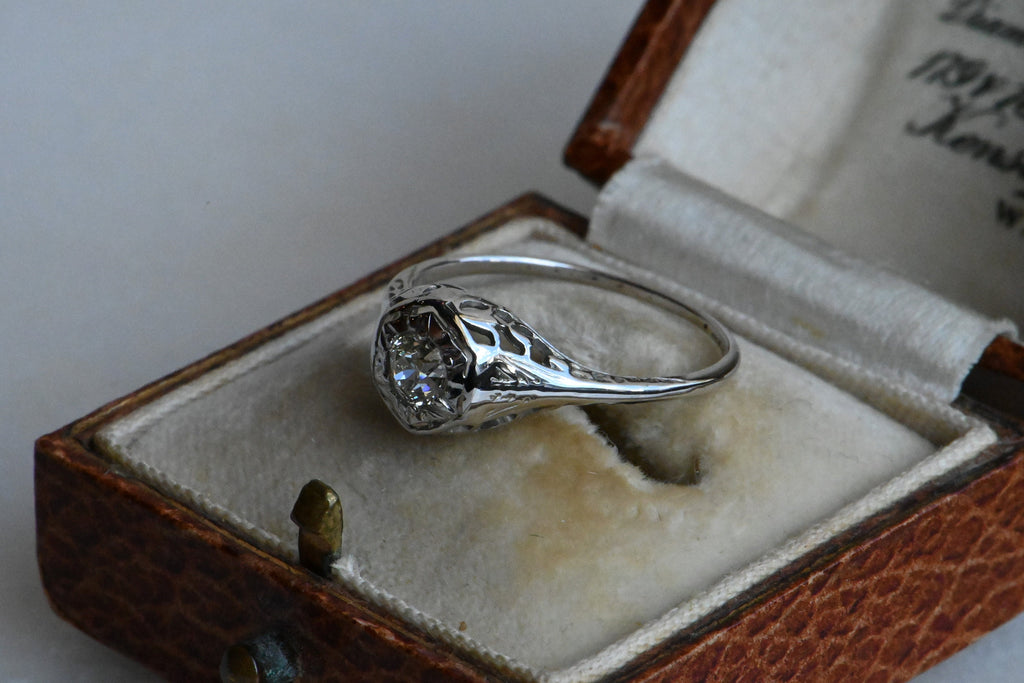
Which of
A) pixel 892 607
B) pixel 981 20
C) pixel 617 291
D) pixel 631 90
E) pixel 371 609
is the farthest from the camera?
pixel 981 20

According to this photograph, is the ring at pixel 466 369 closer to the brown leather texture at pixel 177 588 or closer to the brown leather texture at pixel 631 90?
the brown leather texture at pixel 177 588

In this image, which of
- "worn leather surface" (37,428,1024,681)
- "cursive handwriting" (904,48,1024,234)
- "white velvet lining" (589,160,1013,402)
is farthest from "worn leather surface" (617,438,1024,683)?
"cursive handwriting" (904,48,1024,234)

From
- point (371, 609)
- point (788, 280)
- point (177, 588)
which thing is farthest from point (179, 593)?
point (788, 280)

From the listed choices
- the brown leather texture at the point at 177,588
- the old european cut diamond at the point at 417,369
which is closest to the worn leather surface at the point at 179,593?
the brown leather texture at the point at 177,588

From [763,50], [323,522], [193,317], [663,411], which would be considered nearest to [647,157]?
[763,50]

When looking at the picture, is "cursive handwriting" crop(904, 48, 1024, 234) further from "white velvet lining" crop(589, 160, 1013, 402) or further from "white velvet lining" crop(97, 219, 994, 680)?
"white velvet lining" crop(97, 219, 994, 680)

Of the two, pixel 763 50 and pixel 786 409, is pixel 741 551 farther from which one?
pixel 763 50

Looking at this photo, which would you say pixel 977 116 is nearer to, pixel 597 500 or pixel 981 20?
pixel 981 20
